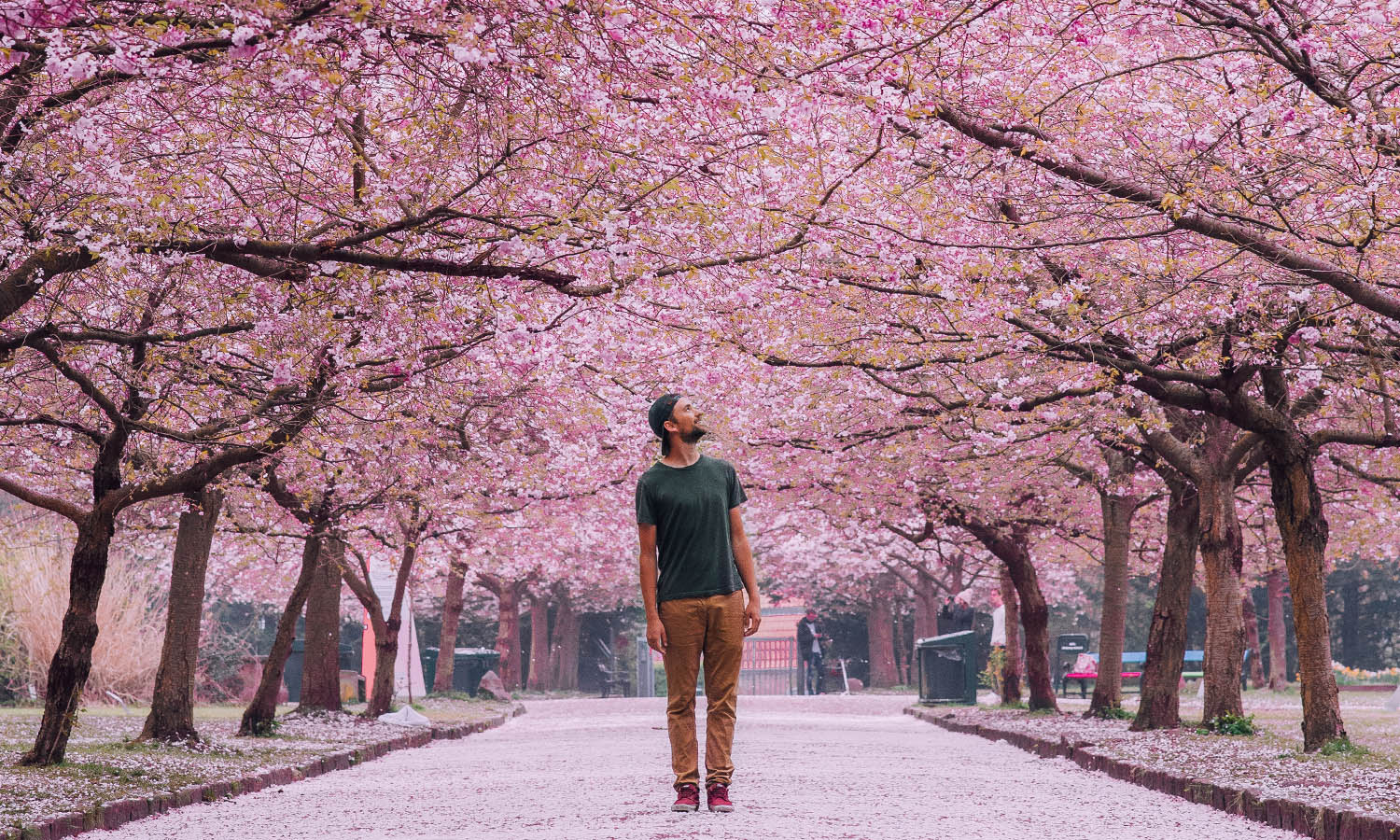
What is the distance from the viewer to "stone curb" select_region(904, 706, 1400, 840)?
24.9 feet

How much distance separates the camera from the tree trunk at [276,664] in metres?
16.5

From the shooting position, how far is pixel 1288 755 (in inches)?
482

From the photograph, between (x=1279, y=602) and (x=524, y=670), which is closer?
(x=1279, y=602)

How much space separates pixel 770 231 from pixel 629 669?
43.9m

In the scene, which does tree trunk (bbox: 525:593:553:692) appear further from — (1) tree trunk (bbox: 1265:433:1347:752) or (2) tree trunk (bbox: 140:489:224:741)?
(1) tree trunk (bbox: 1265:433:1347:752)

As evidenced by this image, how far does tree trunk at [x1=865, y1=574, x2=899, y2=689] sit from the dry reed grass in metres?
27.0

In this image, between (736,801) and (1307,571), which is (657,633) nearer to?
(736,801)

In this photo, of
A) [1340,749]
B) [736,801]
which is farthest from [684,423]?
[1340,749]

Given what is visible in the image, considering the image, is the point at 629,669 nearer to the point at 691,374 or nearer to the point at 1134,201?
the point at 691,374

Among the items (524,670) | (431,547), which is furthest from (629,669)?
(431,547)

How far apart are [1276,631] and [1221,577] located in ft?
75.2

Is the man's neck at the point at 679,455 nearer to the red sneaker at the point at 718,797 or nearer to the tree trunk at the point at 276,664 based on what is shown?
the red sneaker at the point at 718,797

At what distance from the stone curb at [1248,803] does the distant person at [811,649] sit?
102 ft

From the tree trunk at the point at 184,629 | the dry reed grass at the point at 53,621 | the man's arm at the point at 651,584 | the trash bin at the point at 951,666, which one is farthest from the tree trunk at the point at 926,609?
the man's arm at the point at 651,584
